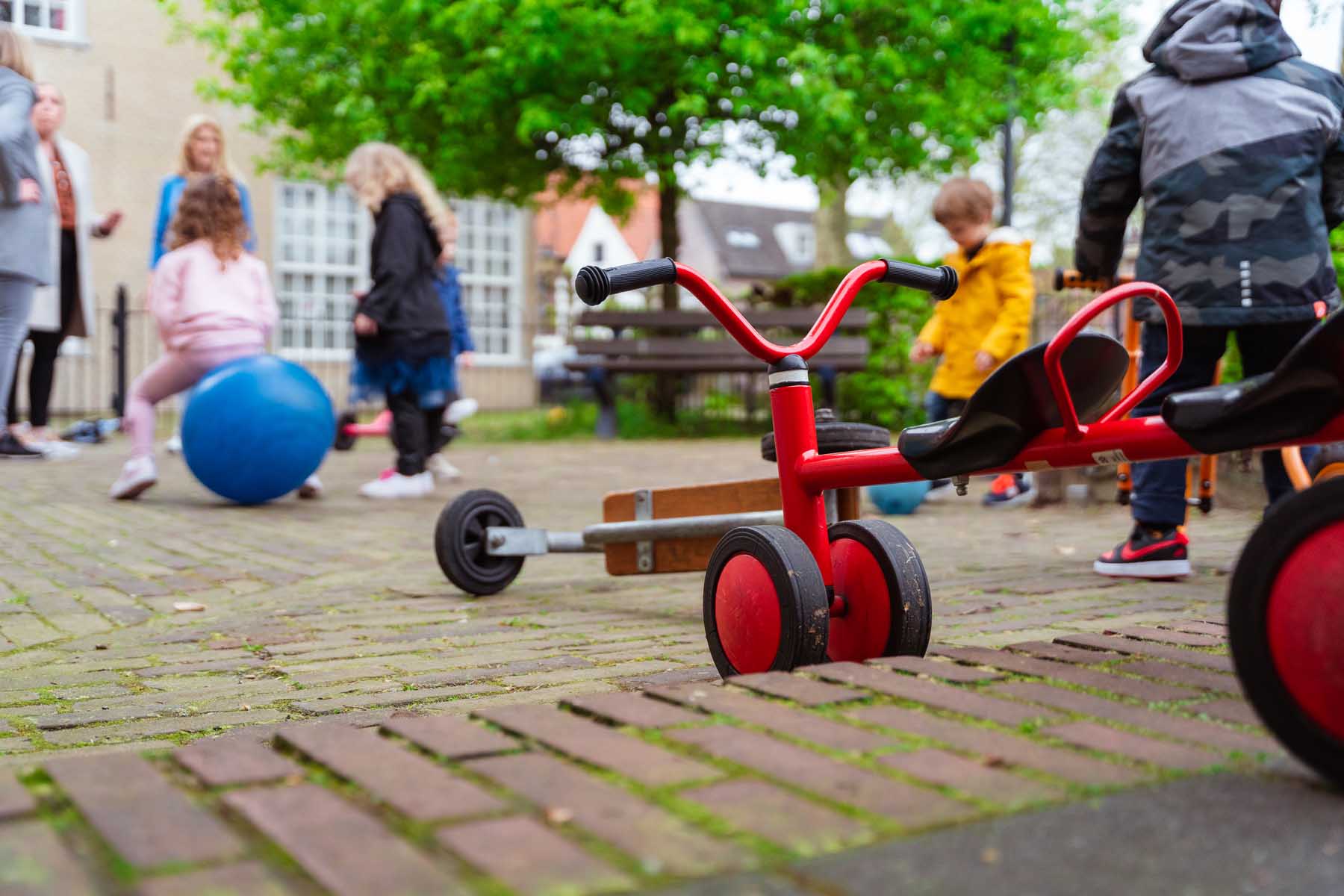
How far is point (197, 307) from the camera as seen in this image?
7031 mm

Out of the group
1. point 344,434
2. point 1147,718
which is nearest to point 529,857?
point 1147,718

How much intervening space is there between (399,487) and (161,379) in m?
1.43

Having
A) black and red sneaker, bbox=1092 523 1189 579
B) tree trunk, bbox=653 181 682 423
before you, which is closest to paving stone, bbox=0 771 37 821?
black and red sneaker, bbox=1092 523 1189 579

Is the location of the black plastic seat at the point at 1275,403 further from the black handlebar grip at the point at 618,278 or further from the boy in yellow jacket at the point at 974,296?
the boy in yellow jacket at the point at 974,296

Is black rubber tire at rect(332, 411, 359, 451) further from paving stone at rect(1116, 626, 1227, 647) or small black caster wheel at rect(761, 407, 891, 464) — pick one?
paving stone at rect(1116, 626, 1227, 647)

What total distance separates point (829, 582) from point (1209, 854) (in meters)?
1.26

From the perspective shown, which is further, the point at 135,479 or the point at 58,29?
the point at 58,29

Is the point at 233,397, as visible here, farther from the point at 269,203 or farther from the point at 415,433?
the point at 269,203

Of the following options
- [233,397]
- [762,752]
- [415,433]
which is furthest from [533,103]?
Result: [762,752]

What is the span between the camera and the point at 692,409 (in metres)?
15.6

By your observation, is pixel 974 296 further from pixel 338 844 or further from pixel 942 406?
pixel 338 844

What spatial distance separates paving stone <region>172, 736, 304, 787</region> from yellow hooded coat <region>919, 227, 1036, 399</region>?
5291 millimetres

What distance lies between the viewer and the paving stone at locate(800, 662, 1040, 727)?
6.52 feet

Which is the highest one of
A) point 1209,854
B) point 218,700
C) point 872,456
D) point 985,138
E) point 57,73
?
point 57,73
